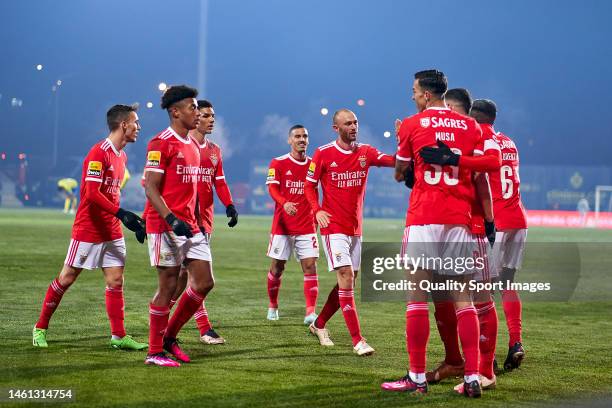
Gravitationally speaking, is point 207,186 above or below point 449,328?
above

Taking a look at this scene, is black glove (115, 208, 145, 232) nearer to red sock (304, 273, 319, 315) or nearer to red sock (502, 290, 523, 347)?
red sock (502, 290, 523, 347)

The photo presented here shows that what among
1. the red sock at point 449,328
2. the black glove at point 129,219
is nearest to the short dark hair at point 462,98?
the red sock at point 449,328

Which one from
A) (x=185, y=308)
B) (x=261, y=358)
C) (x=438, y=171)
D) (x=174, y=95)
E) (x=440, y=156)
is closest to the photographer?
(x=440, y=156)

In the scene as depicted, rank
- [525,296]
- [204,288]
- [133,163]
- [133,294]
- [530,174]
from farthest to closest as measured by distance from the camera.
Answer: [133,163], [530,174], [525,296], [133,294], [204,288]

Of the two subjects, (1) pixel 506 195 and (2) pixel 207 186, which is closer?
(1) pixel 506 195

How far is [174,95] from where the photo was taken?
801 cm

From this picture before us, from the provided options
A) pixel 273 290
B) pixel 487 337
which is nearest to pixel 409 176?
pixel 487 337

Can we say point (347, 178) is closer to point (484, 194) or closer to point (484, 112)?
point (484, 112)

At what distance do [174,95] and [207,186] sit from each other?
7.59ft

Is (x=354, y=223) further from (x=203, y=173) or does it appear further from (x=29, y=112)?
(x=29, y=112)

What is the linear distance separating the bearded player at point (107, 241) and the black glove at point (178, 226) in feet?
4.69

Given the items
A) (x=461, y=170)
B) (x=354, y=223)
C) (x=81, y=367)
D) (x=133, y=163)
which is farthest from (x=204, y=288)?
(x=133, y=163)

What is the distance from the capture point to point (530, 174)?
66812mm

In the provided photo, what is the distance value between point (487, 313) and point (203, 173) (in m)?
3.75
